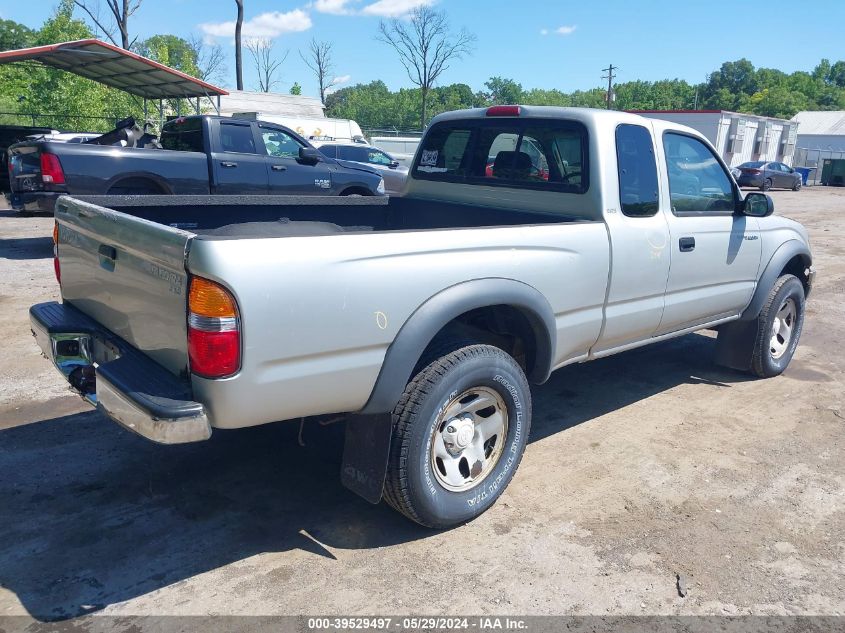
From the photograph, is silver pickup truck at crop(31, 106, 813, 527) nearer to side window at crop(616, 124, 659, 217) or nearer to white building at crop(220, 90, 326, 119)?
side window at crop(616, 124, 659, 217)

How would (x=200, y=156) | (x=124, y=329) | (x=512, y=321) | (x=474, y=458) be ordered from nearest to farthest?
(x=124, y=329) < (x=474, y=458) < (x=512, y=321) < (x=200, y=156)

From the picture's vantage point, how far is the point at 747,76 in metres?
111

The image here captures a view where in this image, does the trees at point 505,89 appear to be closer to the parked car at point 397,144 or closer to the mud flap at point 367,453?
the parked car at point 397,144

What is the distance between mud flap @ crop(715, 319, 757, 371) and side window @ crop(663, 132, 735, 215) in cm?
108

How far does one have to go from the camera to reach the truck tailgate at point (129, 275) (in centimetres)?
261

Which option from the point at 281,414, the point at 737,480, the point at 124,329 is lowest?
the point at 737,480

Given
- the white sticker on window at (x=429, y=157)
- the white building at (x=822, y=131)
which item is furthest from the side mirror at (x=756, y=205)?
the white building at (x=822, y=131)

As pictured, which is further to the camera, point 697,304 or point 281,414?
point 697,304

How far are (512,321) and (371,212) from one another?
5.84 feet

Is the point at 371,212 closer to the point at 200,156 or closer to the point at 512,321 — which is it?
the point at 512,321

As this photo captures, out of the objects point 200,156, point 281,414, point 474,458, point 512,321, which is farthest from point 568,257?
point 200,156

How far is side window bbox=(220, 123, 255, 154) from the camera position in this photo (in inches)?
391

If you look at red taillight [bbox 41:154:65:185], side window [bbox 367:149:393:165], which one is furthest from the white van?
red taillight [bbox 41:154:65:185]

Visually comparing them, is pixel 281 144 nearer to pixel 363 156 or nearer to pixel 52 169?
pixel 52 169
